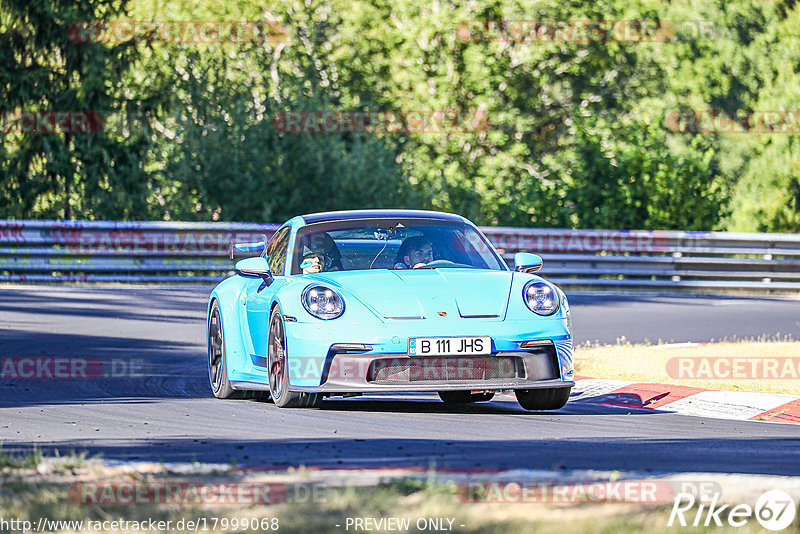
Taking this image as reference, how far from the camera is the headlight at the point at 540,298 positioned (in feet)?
30.5

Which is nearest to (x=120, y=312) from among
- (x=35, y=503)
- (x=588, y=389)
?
(x=588, y=389)

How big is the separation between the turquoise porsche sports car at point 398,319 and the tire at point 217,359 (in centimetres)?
47

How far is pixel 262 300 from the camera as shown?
32.9 feet

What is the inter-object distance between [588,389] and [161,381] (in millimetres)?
3487

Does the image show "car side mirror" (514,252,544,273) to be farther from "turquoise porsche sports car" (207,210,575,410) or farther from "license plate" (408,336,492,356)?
"license plate" (408,336,492,356)

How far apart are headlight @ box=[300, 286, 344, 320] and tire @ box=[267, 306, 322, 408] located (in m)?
0.25

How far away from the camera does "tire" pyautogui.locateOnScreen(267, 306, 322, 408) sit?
937cm

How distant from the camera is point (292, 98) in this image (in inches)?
1235

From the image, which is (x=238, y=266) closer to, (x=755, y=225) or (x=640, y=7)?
(x=755, y=225)

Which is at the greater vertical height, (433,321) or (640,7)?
(640,7)

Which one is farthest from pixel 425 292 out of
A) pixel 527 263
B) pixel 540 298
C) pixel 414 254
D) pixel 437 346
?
pixel 527 263

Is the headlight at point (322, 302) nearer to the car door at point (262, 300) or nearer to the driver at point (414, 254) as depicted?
the car door at point (262, 300)

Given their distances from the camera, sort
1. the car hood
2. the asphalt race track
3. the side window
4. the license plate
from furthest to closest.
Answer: the side window, the car hood, the license plate, the asphalt race track

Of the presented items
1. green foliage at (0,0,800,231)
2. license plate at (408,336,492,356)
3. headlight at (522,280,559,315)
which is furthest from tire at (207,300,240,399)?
green foliage at (0,0,800,231)
